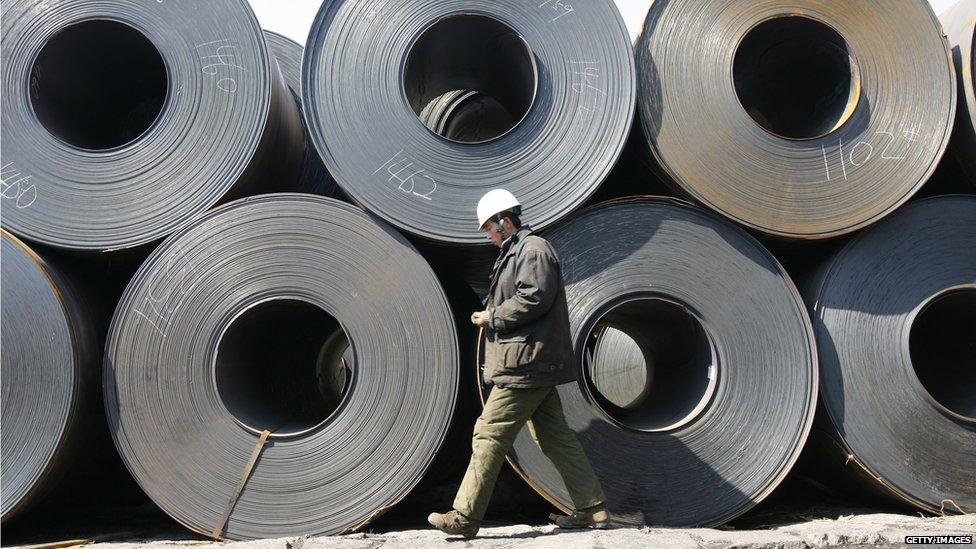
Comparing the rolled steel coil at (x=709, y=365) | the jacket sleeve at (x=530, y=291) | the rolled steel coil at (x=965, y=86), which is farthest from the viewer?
the rolled steel coil at (x=965, y=86)

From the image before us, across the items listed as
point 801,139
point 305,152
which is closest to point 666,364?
point 801,139

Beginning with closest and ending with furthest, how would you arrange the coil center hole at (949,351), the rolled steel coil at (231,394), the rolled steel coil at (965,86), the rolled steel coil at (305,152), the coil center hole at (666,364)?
the rolled steel coil at (231,394) < the coil center hole at (666,364) < the rolled steel coil at (965,86) < the coil center hole at (949,351) < the rolled steel coil at (305,152)

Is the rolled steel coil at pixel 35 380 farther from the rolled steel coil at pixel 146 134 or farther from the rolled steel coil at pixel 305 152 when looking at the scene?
the rolled steel coil at pixel 305 152

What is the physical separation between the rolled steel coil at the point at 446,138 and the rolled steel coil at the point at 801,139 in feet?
0.76

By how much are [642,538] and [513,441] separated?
1.84 feet

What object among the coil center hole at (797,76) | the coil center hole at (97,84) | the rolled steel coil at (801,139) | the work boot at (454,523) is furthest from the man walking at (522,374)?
the coil center hole at (97,84)

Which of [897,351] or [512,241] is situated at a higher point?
[512,241]

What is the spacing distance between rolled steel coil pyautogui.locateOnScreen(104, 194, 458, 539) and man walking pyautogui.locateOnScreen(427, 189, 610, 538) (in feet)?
0.92

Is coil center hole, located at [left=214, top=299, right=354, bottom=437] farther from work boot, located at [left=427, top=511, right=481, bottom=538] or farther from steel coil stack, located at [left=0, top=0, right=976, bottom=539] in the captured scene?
work boot, located at [left=427, top=511, right=481, bottom=538]

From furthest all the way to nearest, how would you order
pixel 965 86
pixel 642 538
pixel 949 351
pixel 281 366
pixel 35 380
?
pixel 281 366
pixel 949 351
pixel 965 86
pixel 35 380
pixel 642 538

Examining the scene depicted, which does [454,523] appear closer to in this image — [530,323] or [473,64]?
[530,323]

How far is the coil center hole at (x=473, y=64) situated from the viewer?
3.30 m

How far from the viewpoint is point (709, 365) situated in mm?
3215

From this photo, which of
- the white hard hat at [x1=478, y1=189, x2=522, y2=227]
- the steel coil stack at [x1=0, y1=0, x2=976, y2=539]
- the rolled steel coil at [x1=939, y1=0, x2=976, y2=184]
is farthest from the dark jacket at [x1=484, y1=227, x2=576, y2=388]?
the rolled steel coil at [x1=939, y1=0, x2=976, y2=184]
